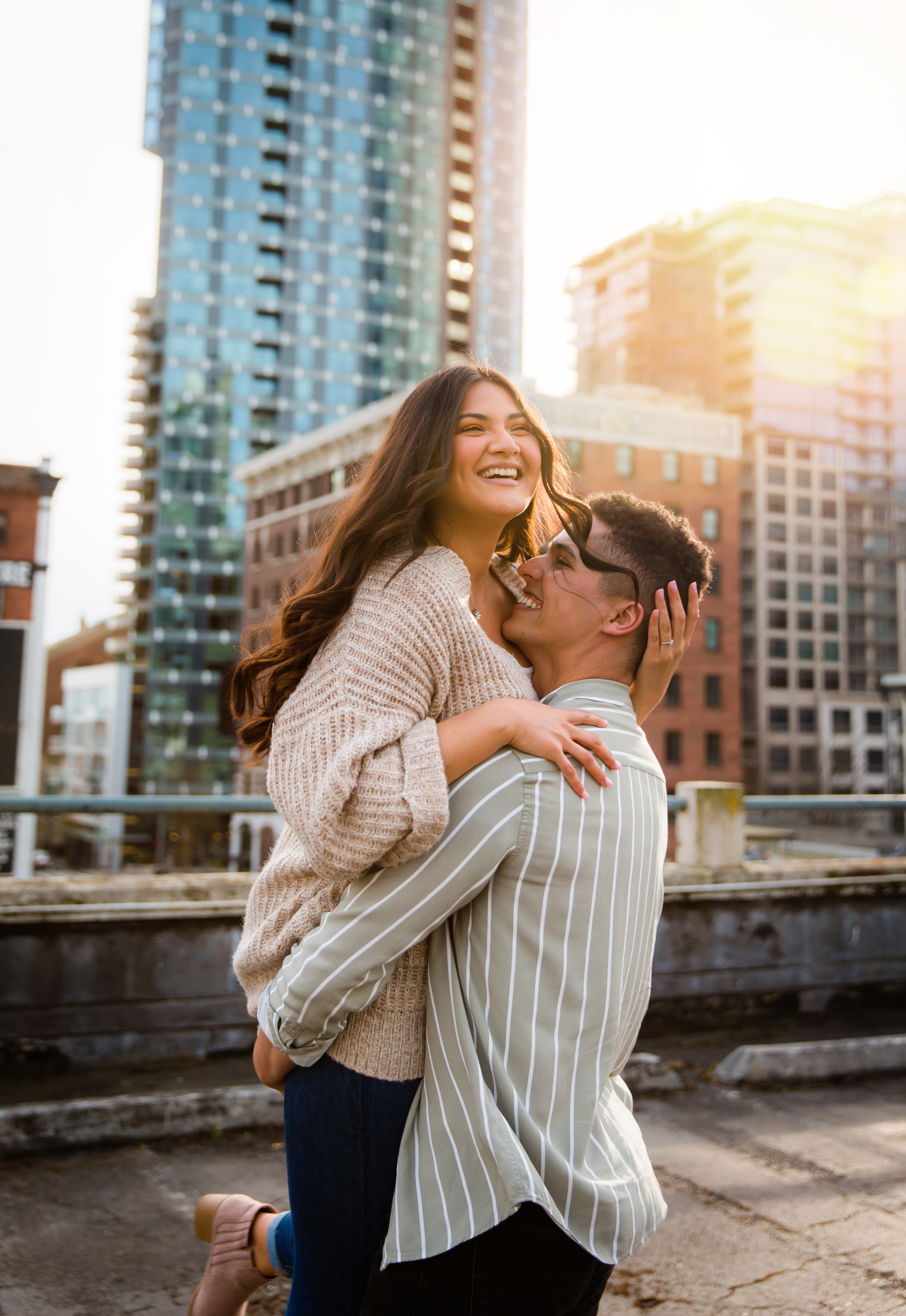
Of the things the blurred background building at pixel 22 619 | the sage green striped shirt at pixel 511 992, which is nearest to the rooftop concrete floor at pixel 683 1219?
the sage green striped shirt at pixel 511 992

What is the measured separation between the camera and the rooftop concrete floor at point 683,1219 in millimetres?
3268

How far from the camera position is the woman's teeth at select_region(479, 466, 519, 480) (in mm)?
2176

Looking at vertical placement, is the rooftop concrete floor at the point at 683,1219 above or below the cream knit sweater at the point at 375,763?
below

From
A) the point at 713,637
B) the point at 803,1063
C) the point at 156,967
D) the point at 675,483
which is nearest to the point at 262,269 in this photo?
the point at 675,483

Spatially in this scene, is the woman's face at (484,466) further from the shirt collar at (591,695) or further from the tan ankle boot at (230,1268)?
the tan ankle boot at (230,1268)

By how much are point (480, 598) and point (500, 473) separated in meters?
0.29

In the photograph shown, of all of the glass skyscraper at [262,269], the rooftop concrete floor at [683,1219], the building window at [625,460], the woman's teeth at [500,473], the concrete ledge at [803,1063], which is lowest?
the rooftop concrete floor at [683,1219]

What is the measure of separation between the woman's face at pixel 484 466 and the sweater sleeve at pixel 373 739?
0.95 ft

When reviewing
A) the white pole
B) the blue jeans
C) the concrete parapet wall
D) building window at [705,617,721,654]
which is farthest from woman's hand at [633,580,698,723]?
building window at [705,617,721,654]

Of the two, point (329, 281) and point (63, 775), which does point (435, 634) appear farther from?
point (63, 775)

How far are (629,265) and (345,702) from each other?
10188 centimetres

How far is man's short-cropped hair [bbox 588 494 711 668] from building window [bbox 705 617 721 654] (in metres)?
53.9

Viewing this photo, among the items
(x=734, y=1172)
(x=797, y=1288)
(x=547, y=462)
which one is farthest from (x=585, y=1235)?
(x=734, y=1172)

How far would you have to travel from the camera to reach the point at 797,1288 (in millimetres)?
3342
